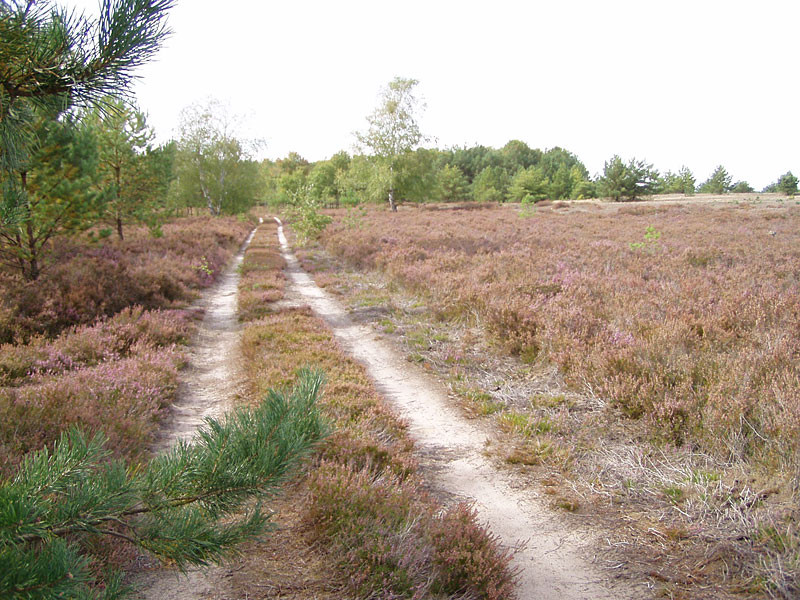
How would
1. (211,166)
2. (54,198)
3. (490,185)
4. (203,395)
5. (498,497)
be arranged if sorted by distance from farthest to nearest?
(490,185)
(211,166)
(54,198)
(203,395)
(498,497)

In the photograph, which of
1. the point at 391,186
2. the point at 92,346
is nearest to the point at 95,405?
the point at 92,346

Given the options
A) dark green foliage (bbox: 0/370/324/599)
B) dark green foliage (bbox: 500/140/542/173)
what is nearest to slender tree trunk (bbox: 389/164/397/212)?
dark green foliage (bbox: 0/370/324/599)

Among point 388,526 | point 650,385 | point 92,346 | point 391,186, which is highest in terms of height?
point 391,186

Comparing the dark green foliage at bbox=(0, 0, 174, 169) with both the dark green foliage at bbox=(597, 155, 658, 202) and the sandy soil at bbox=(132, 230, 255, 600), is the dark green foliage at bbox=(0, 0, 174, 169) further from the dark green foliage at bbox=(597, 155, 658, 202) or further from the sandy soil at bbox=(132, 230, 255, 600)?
the dark green foliage at bbox=(597, 155, 658, 202)

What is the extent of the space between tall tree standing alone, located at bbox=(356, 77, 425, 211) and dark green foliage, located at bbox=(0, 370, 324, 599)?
152 ft

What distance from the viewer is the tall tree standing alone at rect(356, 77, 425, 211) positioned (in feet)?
156

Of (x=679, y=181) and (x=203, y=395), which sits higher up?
(x=679, y=181)

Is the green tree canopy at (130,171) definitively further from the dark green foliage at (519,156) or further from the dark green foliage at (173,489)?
the dark green foliage at (519,156)

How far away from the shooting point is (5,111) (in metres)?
2.23

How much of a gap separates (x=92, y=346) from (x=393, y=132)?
44689 mm

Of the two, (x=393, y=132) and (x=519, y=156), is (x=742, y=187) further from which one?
(x=393, y=132)

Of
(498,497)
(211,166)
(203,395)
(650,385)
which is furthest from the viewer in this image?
(211,166)

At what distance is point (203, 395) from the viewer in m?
7.14

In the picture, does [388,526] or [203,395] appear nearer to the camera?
[388,526]
